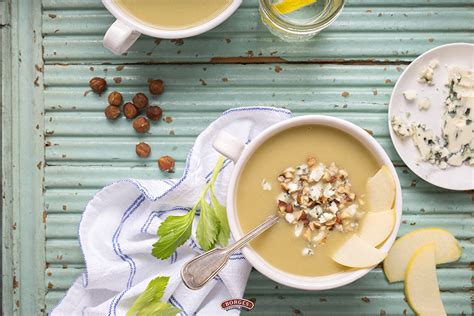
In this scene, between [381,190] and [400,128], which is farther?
[400,128]

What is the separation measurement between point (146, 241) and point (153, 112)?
22 centimetres

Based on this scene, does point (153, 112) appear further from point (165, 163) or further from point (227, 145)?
point (227, 145)

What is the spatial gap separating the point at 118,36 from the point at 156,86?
0.40ft

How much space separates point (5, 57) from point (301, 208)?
1.94 feet

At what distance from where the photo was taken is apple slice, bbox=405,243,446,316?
1074 millimetres

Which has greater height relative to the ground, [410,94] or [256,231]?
[410,94]

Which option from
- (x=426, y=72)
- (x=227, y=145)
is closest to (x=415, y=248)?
(x=426, y=72)

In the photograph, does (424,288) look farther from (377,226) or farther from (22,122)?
(22,122)

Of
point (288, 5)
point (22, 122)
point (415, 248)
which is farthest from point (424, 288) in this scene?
point (22, 122)

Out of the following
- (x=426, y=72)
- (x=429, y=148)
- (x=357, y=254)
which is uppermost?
(x=426, y=72)

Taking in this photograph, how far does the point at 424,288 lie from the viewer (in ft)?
3.54

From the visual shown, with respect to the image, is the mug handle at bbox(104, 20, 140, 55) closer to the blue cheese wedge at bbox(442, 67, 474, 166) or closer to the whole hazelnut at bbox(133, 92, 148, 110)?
the whole hazelnut at bbox(133, 92, 148, 110)

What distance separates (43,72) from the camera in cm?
111

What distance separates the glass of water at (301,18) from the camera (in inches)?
40.6
